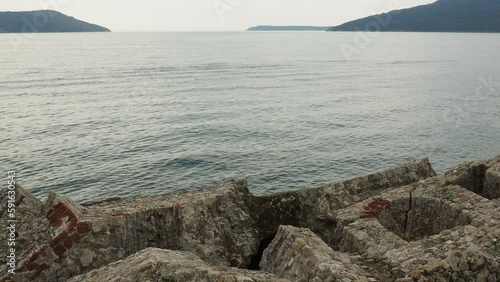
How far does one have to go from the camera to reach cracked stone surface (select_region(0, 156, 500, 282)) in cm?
834

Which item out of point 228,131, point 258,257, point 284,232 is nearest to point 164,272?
point 284,232

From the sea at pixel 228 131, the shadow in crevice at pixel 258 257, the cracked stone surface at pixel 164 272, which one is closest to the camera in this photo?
the cracked stone surface at pixel 164 272

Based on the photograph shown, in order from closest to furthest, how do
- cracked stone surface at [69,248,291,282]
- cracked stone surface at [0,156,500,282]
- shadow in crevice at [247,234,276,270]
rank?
cracked stone surface at [69,248,291,282]
cracked stone surface at [0,156,500,282]
shadow in crevice at [247,234,276,270]

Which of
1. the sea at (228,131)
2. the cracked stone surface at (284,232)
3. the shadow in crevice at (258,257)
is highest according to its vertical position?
the cracked stone surface at (284,232)

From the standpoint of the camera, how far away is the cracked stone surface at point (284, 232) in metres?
8.34

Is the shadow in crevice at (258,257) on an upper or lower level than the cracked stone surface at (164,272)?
lower


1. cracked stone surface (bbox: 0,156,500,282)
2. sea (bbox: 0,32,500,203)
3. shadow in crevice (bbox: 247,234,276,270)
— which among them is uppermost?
cracked stone surface (bbox: 0,156,500,282)

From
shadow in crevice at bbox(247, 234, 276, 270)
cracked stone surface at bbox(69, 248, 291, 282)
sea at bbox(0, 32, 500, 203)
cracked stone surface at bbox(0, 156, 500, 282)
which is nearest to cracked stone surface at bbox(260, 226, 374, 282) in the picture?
cracked stone surface at bbox(0, 156, 500, 282)

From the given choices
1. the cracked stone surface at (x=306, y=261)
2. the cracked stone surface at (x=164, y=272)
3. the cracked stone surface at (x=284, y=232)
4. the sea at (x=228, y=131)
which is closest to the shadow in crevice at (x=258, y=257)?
the cracked stone surface at (x=284, y=232)

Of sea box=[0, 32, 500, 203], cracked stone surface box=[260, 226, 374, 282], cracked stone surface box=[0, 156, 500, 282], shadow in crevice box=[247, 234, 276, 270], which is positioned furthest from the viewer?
sea box=[0, 32, 500, 203]

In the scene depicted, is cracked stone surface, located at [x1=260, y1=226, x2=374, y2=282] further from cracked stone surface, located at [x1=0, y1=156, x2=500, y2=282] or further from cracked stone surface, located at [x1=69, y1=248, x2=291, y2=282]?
cracked stone surface, located at [x1=69, y1=248, x2=291, y2=282]

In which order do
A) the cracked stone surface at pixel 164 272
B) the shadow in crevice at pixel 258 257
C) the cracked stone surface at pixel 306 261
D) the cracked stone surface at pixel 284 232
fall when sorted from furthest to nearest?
the shadow in crevice at pixel 258 257 < the cracked stone surface at pixel 284 232 < the cracked stone surface at pixel 306 261 < the cracked stone surface at pixel 164 272

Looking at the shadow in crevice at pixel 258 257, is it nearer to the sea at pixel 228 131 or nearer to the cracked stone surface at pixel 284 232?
the cracked stone surface at pixel 284 232

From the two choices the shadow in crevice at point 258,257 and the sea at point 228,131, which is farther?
the sea at point 228,131
